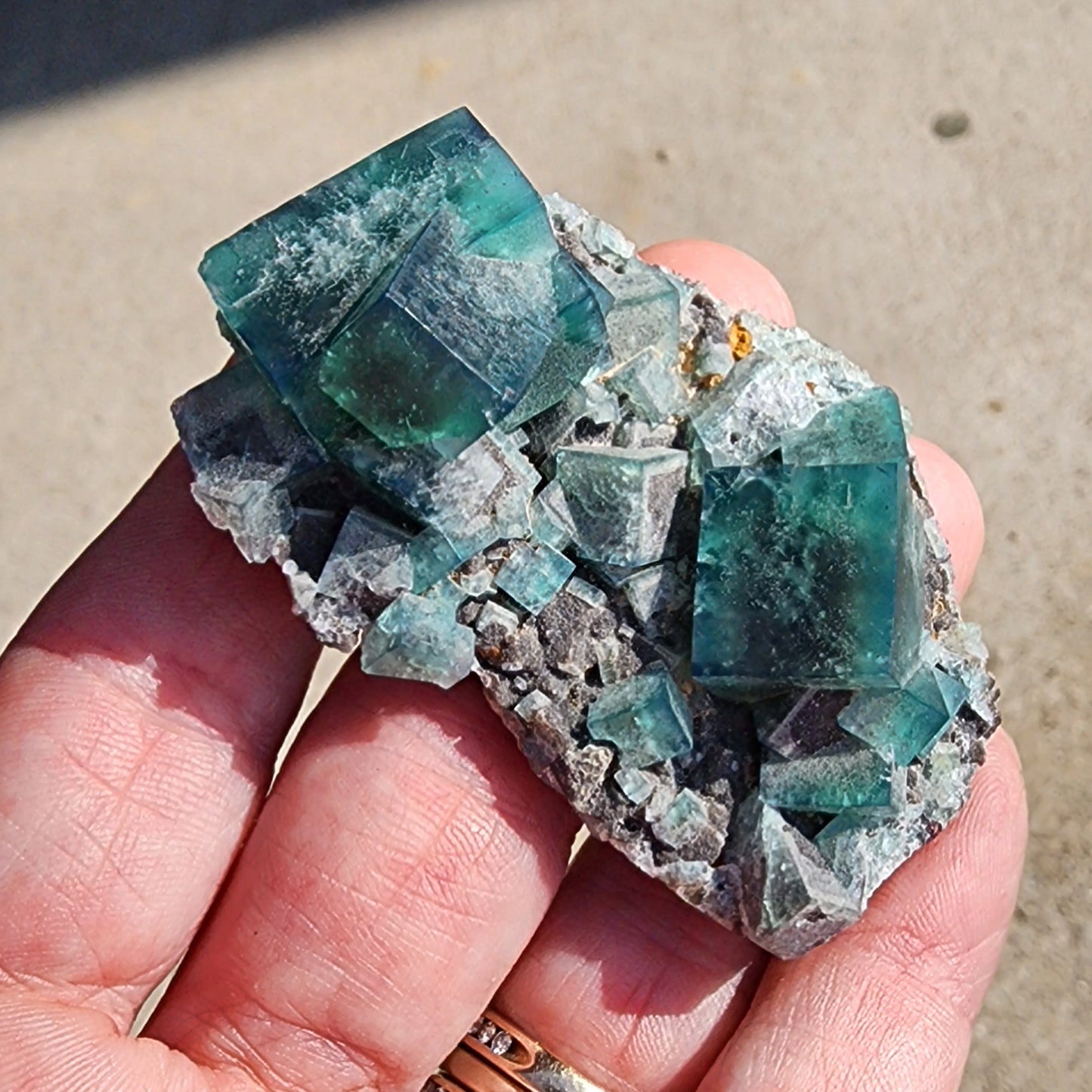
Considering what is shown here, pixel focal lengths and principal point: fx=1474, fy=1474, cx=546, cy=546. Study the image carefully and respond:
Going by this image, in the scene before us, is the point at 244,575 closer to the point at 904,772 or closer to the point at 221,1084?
the point at 221,1084

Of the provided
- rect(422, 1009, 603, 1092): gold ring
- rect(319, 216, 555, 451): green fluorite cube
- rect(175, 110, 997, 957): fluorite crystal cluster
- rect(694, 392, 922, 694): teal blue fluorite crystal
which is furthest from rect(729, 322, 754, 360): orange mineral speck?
rect(422, 1009, 603, 1092): gold ring

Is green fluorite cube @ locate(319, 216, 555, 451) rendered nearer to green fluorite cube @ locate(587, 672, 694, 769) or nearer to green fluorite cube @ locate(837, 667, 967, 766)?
green fluorite cube @ locate(587, 672, 694, 769)

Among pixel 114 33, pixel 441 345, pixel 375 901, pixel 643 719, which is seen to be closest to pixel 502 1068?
pixel 375 901

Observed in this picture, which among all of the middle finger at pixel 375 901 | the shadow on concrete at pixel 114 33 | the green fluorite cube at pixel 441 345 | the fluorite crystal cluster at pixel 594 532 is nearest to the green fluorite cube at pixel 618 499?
the fluorite crystal cluster at pixel 594 532

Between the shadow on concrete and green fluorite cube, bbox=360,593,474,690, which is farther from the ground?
the shadow on concrete

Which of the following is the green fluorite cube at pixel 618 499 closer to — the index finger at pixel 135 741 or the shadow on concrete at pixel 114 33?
the index finger at pixel 135 741

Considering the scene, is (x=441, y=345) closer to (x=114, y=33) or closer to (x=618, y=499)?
(x=618, y=499)
